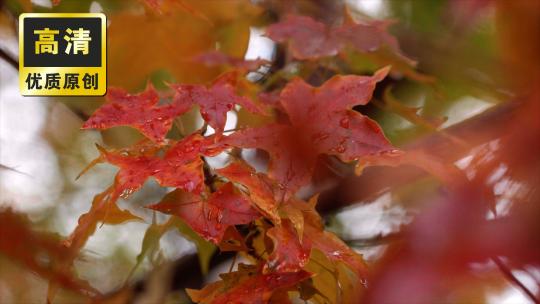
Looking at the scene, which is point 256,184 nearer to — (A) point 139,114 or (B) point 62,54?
(A) point 139,114

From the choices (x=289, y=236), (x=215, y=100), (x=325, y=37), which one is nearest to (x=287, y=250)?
(x=289, y=236)

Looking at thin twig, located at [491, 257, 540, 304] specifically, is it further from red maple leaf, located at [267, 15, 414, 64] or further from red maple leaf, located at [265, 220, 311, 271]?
red maple leaf, located at [267, 15, 414, 64]

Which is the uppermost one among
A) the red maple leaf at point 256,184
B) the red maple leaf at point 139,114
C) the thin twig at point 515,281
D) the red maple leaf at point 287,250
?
the thin twig at point 515,281

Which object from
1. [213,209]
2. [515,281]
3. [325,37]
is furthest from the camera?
[325,37]

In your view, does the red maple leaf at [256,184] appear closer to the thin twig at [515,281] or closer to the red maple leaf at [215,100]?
the red maple leaf at [215,100]

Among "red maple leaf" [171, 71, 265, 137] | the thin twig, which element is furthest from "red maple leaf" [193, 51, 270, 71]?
the thin twig

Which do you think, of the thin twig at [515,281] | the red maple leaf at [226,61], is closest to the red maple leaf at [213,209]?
the thin twig at [515,281]

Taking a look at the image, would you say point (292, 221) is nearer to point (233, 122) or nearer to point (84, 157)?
point (233, 122)
